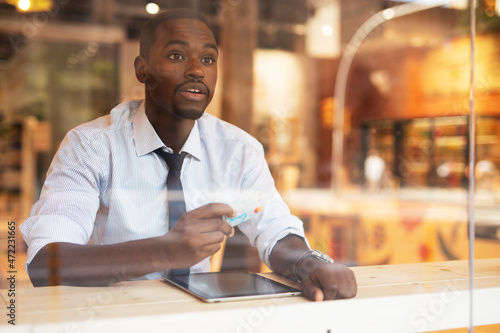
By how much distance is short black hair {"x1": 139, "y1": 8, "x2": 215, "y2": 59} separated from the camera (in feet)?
4.02

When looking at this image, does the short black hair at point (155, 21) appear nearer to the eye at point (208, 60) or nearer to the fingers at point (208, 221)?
the eye at point (208, 60)

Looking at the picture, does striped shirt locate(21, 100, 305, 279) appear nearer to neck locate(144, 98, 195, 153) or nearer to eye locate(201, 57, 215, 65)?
neck locate(144, 98, 195, 153)

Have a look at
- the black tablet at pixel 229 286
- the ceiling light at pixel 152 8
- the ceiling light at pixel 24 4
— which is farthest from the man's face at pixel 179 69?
the ceiling light at pixel 24 4

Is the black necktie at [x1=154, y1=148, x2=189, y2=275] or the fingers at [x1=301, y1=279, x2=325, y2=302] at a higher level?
the black necktie at [x1=154, y1=148, x2=189, y2=275]

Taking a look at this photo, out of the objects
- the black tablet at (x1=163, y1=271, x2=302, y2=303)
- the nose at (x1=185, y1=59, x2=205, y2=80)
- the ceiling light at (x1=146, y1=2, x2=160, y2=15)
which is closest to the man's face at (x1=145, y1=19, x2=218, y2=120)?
the nose at (x1=185, y1=59, x2=205, y2=80)

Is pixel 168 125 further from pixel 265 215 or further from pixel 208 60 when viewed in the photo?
A: pixel 265 215

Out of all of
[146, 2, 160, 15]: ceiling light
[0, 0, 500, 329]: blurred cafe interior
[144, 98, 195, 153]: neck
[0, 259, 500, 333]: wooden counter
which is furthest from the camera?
[0, 0, 500, 329]: blurred cafe interior

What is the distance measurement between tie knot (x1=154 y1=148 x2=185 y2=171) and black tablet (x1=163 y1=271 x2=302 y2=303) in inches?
10.1

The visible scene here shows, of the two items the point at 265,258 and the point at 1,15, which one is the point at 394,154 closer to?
the point at 265,258

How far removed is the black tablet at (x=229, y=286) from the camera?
3.24 ft

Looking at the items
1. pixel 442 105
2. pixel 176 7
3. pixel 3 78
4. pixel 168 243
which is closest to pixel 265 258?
pixel 168 243

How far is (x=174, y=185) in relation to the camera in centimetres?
125

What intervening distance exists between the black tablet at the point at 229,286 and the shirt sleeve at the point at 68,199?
0.21 meters

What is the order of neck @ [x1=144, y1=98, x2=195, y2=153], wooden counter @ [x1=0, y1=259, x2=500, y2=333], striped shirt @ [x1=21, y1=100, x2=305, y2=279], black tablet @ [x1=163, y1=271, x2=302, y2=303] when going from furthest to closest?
neck @ [x1=144, y1=98, x2=195, y2=153]
striped shirt @ [x1=21, y1=100, x2=305, y2=279]
black tablet @ [x1=163, y1=271, x2=302, y2=303]
wooden counter @ [x1=0, y1=259, x2=500, y2=333]
